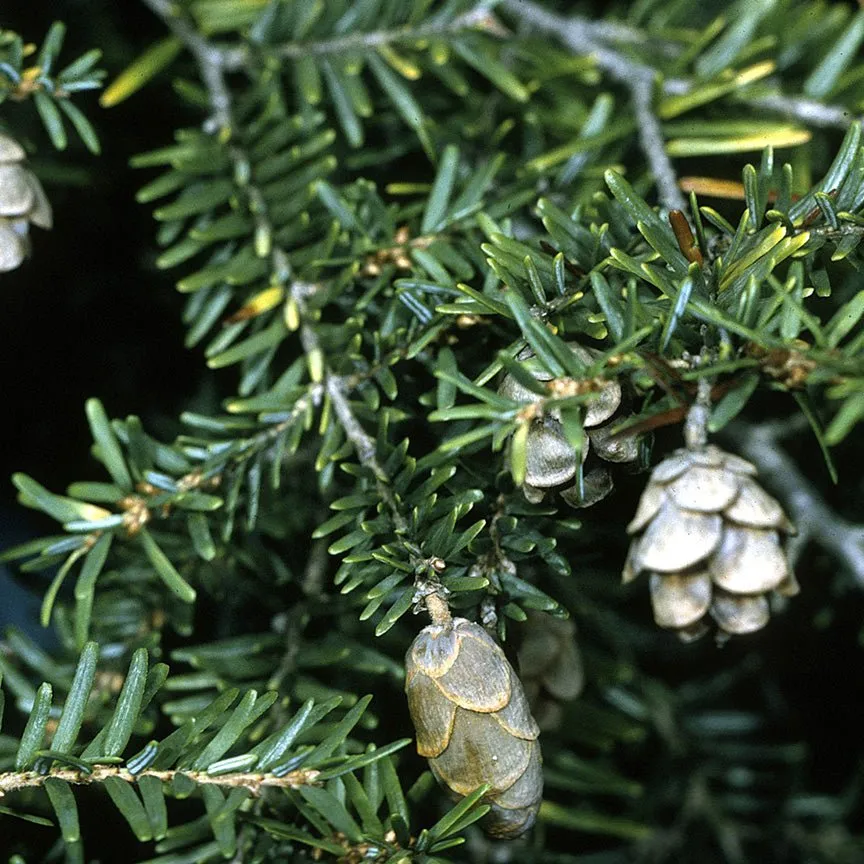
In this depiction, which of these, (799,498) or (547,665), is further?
(799,498)

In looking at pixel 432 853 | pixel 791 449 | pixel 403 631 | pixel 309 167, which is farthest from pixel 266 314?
pixel 791 449

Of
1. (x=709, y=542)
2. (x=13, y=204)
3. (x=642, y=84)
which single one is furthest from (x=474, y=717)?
(x=642, y=84)

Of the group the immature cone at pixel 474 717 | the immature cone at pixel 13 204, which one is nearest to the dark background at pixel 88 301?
the immature cone at pixel 13 204

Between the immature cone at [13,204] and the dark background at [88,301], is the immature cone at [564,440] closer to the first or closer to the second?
the immature cone at [13,204]

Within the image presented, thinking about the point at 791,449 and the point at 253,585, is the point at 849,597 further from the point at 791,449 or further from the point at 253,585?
the point at 253,585

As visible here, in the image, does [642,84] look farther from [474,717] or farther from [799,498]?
[474,717]
